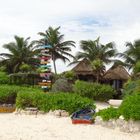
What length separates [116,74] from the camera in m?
47.2

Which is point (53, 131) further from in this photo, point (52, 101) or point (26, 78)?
point (26, 78)

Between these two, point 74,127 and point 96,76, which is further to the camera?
point 96,76

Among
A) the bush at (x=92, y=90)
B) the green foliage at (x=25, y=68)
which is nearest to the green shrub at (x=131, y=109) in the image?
the bush at (x=92, y=90)

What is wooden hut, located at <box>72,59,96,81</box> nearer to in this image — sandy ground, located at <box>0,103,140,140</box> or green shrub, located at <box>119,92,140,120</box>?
sandy ground, located at <box>0,103,140,140</box>

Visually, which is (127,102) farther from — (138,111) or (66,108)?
(66,108)

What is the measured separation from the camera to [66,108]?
19797 millimetres

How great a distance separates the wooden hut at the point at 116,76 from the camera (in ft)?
153

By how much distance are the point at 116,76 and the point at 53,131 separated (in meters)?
31.9

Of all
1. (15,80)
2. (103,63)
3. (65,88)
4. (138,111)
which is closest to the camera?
(138,111)

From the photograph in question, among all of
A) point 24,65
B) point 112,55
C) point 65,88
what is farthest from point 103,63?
point 65,88

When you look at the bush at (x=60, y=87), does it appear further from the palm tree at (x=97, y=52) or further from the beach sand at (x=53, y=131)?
the palm tree at (x=97, y=52)

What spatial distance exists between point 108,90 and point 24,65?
18.2m

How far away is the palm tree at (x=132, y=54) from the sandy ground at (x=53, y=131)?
2239cm

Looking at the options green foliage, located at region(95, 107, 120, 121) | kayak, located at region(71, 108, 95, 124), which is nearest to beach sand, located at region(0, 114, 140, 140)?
kayak, located at region(71, 108, 95, 124)
